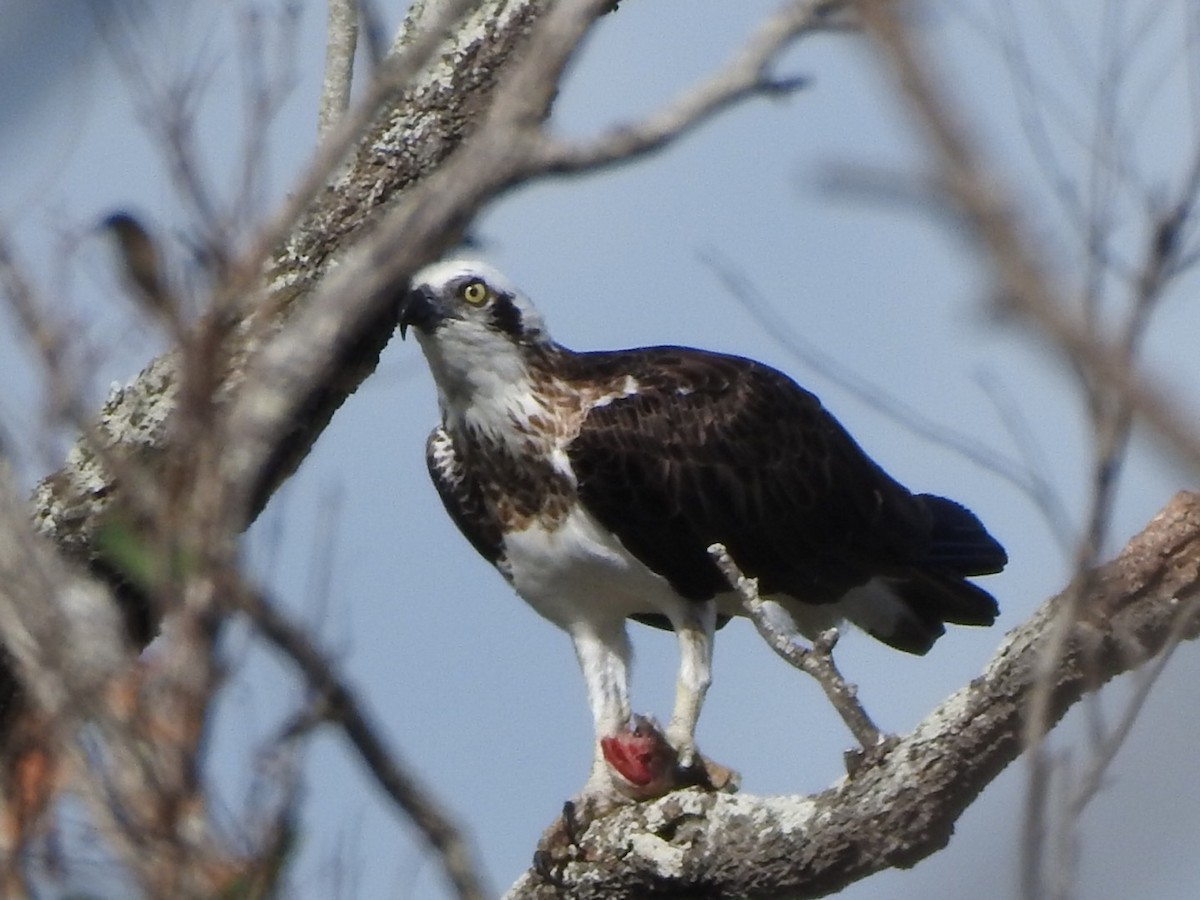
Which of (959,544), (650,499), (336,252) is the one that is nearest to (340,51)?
(336,252)

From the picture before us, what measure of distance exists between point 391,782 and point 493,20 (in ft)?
11.3

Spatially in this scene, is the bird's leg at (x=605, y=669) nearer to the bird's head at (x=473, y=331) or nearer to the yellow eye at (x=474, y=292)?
the bird's head at (x=473, y=331)

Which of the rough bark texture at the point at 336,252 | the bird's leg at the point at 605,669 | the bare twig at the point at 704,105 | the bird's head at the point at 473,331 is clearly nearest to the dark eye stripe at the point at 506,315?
the bird's head at the point at 473,331

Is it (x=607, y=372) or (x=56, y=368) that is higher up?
(x=607, y=372)

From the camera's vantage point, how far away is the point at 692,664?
21.9 ft

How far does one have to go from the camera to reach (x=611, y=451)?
6633mm

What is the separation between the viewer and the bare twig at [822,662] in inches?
194

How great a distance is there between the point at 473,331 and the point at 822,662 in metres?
2.31

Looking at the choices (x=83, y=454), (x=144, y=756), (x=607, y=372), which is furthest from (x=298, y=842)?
(x=607, y=372)

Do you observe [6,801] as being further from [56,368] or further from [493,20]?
[493,20]

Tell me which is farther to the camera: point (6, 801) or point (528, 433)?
point (528, 433)

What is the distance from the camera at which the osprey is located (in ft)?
21.7

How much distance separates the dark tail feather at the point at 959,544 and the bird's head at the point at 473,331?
5.23 feet

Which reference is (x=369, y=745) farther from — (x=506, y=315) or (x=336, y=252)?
(x=506, y=315)
